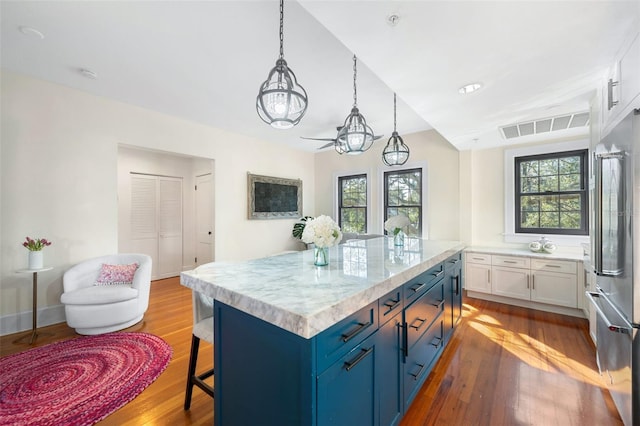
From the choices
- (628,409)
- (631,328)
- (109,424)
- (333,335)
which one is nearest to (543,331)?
(628,409)

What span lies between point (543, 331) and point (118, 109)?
19.8ft

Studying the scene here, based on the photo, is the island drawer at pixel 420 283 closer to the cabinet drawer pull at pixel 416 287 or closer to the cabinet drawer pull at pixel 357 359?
the cabinet drawer pull at pixel 416 287

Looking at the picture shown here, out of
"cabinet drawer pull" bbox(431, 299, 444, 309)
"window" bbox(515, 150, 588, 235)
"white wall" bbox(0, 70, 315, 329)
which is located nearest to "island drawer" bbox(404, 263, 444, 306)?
"cabinet drawer pull" bbox(431, 299, 444, 309)

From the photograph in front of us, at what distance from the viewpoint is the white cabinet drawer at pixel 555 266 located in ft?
10.8

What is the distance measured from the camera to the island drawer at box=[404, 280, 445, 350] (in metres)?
1.70

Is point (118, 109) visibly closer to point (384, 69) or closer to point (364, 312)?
point (384, 69)

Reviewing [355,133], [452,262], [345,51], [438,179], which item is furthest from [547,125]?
[345,51]

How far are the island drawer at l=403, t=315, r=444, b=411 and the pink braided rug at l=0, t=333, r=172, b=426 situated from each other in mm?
1963

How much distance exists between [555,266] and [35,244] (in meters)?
6.22

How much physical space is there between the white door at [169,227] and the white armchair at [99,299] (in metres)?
2.14

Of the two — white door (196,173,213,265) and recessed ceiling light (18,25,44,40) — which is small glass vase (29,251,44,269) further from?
white door (196,173,213,265)

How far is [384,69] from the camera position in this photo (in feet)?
6.56

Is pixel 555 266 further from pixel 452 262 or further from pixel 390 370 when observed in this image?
pixel 390 370

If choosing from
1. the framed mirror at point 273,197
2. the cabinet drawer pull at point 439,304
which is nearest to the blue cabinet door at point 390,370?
the cabinet drawer pull at point 439,304
